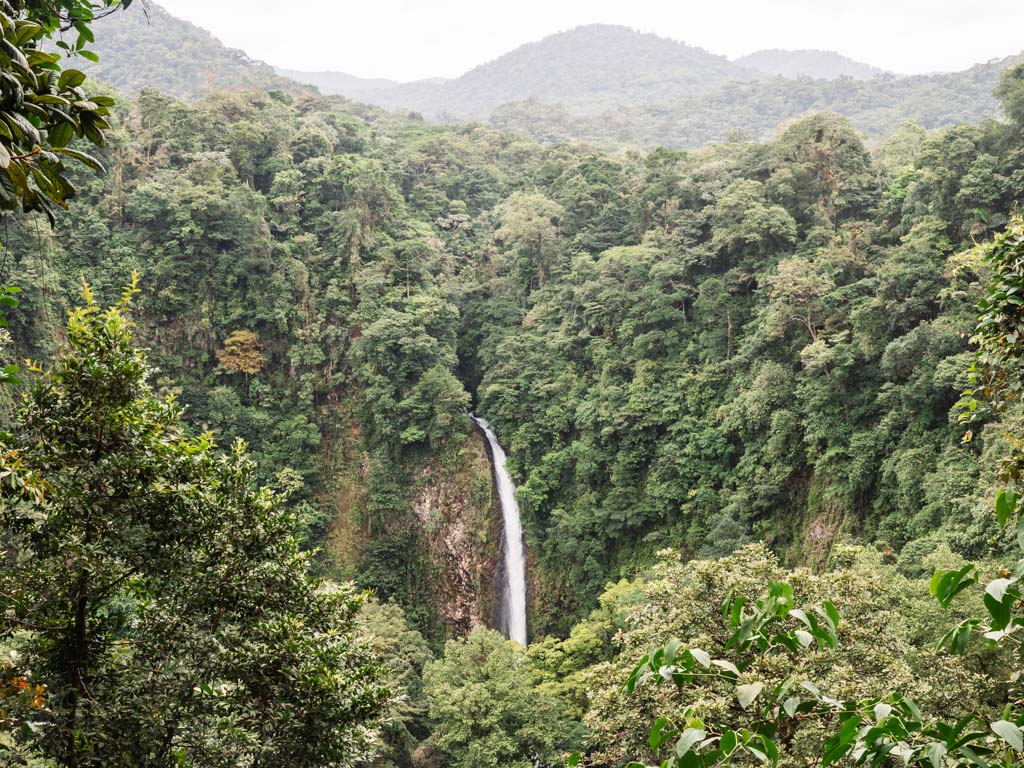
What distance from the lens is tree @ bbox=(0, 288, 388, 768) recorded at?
165 inches

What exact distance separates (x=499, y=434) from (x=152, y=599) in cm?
1393

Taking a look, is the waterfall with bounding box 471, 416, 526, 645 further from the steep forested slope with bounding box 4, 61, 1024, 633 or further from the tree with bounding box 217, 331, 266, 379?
the tree with bounding box 217, 331, 266, 379

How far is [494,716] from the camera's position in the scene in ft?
37.1

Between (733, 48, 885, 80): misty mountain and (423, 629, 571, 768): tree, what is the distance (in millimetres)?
84801

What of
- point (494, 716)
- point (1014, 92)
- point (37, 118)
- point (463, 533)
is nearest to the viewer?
point (37, 118)

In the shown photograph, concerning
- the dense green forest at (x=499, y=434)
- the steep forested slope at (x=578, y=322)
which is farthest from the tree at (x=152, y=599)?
the steep forested slope at (x=578, y=322)

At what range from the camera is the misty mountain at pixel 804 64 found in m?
81.9

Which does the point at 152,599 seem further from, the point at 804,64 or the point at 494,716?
the point at 804,64

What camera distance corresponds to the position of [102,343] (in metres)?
4.54

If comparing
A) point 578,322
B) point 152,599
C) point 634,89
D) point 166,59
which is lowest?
point 152,599

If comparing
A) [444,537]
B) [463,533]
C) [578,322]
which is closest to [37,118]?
[463,533]

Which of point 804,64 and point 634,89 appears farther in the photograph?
point 804,64

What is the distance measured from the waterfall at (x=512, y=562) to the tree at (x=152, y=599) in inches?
479

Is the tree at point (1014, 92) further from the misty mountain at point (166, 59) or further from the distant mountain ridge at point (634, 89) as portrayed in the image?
the misty mountain at point (166, 59)
